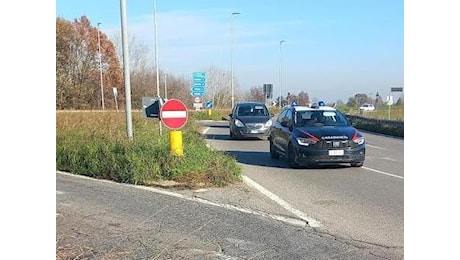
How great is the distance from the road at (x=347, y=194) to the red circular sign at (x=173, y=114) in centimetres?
192

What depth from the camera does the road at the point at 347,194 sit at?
6398mm

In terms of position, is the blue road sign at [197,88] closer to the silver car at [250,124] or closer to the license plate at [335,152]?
the silver car at [250,124]

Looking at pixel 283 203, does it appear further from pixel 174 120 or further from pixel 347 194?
pixel 174 120

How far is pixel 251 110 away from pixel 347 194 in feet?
48.5

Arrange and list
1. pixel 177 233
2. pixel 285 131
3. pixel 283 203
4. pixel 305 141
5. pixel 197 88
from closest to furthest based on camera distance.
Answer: pixel 177 233 → pixel 283 203 → pixel 305 141 → pixel 285 131 → pixel 197 88

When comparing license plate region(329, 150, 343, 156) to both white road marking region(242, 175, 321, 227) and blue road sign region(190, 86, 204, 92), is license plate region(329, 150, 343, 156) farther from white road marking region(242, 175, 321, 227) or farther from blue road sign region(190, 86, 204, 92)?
blue road sign region(190, 86, 204, 92)

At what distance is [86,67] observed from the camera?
2402 inches

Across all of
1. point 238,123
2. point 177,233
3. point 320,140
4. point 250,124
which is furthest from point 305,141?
point 238,123

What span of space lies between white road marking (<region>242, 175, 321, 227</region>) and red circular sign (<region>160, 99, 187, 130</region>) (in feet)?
5.77

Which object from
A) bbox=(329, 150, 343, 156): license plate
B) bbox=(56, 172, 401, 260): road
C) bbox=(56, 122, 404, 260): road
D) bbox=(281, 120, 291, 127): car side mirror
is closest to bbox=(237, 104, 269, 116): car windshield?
bbox=(281, 120, 291, 127): car side mirror
